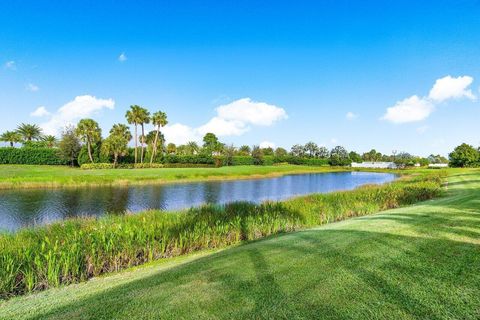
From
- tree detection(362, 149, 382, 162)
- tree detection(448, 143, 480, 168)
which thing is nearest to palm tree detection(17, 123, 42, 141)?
tree detection(448, 143, 480, 168)

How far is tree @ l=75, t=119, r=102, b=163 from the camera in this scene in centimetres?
5025

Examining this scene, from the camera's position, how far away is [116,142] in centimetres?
5159

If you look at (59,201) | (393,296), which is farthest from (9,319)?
(59,201)

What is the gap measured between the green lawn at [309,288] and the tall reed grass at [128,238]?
1617 mm

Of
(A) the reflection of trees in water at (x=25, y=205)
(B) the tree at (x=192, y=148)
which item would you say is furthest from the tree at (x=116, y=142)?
(B) the tree at (x=192, y=148)

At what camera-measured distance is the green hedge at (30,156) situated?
4659 cm

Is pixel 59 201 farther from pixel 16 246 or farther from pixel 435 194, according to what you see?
pixel 435 194

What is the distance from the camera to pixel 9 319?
3.36 m

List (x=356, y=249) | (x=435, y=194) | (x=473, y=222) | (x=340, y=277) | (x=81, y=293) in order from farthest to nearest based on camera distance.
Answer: (x=435, y=194) < (x=473, y=222) < (x=356, y=249) < (x=81, y=293) < (x=340, y=277)

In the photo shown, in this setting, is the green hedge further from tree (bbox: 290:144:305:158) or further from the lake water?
tree (bbox: 290:144:305:158)

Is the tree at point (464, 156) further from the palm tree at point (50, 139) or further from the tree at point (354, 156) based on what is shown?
the palm tree at point (50, 139)

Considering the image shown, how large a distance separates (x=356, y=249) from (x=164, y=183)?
3267 cm

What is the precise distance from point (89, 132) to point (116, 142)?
4.89 meters

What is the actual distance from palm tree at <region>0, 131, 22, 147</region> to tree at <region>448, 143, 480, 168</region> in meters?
113
